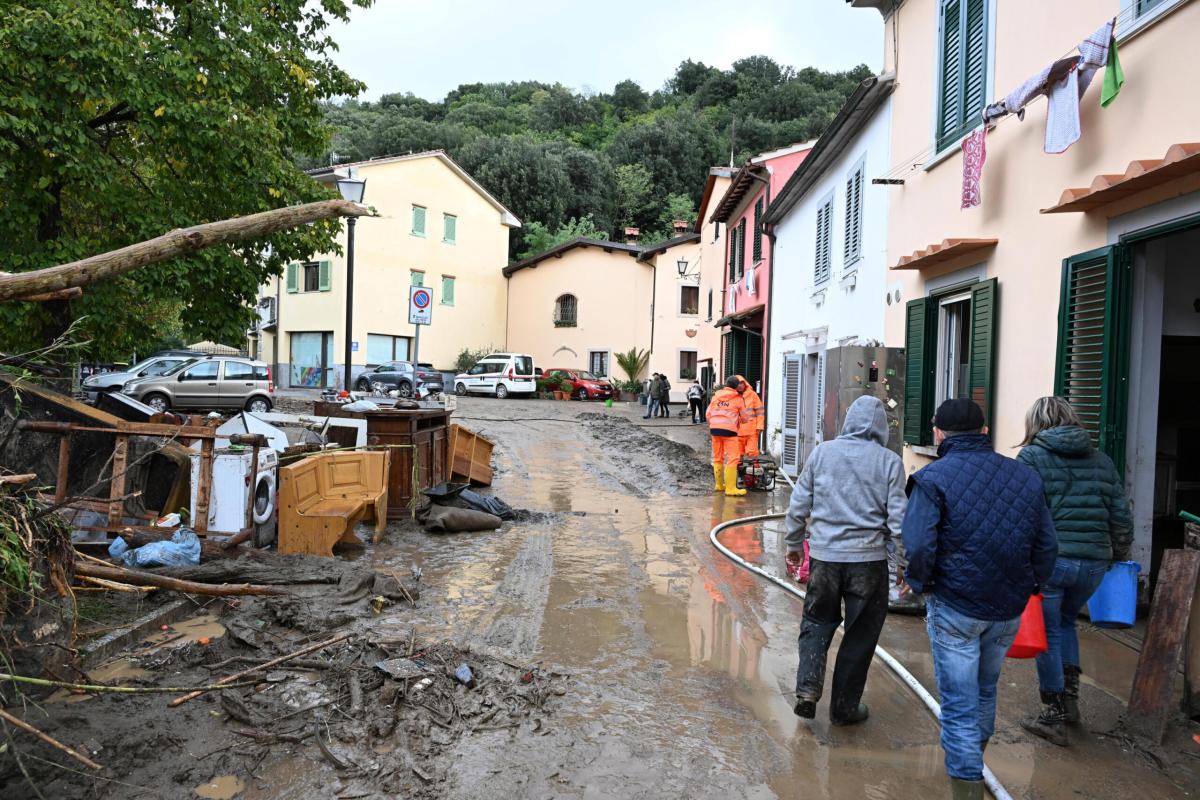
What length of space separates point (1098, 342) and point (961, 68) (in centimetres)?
380

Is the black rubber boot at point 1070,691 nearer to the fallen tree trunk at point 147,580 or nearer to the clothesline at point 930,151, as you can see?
the clothesline at point 930,151

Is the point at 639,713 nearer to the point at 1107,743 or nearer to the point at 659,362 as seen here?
the point at 1107,743

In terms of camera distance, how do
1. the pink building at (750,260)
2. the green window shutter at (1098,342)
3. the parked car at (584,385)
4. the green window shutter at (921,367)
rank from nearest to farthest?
the green window shutter at (1098,342), the green window shutter at (921,367), the pink building at (750,260), the parked car at (584,385)

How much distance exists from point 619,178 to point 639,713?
54.7m

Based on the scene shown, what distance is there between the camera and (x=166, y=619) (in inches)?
225

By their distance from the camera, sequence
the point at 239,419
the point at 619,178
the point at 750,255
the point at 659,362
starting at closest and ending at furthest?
the point at 239,419
the point at 750,255
the point at 659,362
the point at 619,178

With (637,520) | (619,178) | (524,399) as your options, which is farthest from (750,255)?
(619,178)

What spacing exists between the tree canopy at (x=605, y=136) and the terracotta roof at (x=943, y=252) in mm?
37213

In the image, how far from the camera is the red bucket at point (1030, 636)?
12.7ft

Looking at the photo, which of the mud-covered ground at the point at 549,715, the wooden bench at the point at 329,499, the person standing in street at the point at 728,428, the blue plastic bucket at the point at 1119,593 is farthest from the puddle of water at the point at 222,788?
the person standing in street at the point at 728,428

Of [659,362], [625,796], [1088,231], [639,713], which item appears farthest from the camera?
[659,362]

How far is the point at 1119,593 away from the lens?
187 inches

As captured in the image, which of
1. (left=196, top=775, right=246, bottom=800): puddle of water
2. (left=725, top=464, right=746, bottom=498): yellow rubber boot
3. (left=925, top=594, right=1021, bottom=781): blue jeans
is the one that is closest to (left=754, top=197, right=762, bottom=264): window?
(left=725, top=464, right=746, bottom=498): yellow rubber boot

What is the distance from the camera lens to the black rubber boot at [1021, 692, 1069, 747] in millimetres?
4293
